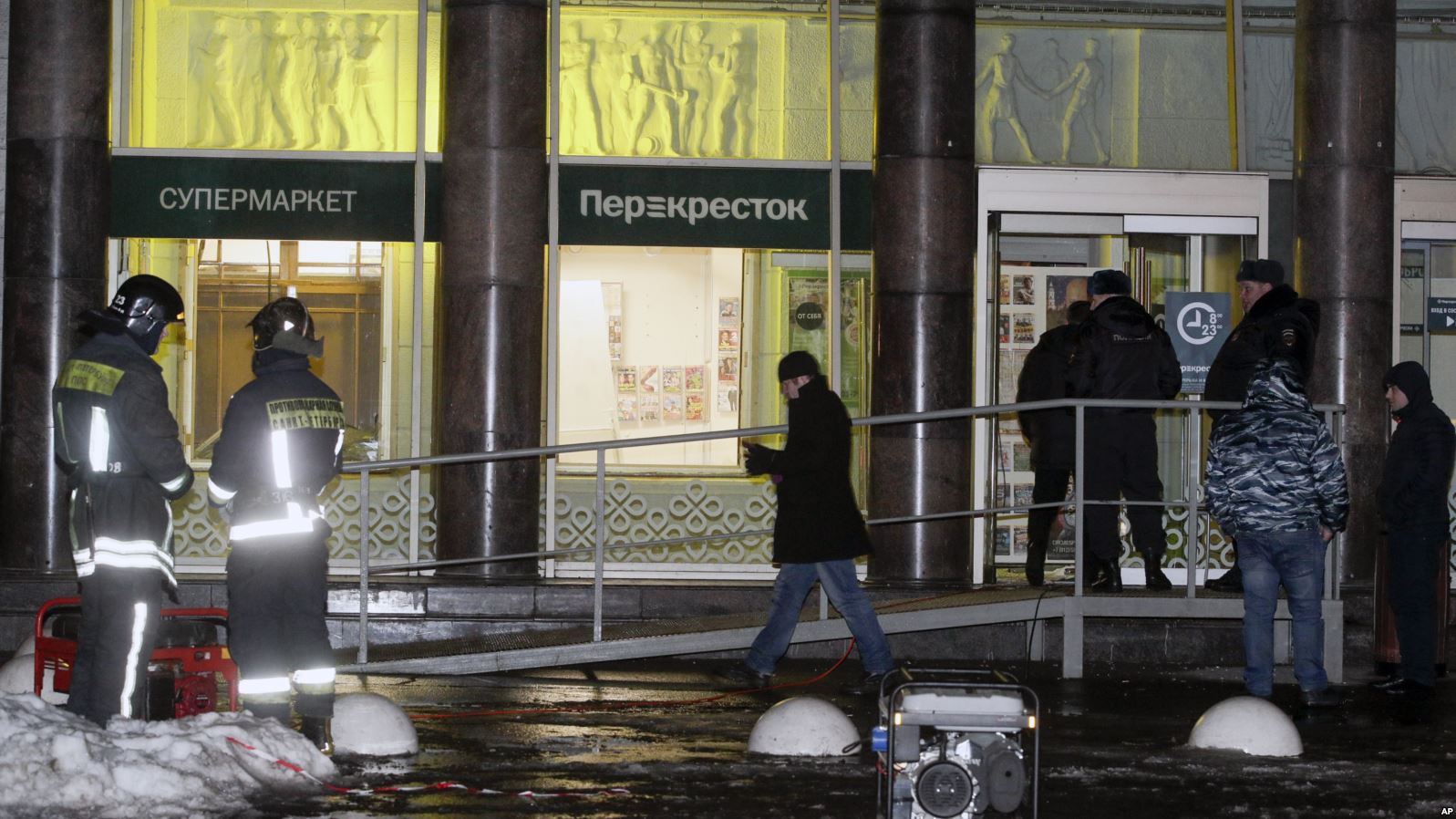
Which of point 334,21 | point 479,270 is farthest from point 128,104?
point 479,270

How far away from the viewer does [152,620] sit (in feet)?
23.0

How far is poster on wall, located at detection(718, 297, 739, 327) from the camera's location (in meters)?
13.6

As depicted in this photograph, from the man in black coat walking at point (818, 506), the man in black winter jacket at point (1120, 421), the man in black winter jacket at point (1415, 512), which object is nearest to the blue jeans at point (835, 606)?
the man in black coat walking at point (818, 506)

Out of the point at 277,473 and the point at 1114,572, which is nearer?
the point at 277,473

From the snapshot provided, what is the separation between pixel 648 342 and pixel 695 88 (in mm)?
1952

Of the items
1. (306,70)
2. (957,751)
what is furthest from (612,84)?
(957,751)

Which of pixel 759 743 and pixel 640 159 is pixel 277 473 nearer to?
pixel 759 743

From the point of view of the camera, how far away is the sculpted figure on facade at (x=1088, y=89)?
13.8 meters

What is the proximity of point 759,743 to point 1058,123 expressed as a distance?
24.6ft

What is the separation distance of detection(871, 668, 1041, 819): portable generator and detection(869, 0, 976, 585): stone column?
21.3ft

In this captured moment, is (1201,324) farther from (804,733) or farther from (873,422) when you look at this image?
(804,733)

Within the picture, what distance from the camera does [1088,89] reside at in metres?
13.8

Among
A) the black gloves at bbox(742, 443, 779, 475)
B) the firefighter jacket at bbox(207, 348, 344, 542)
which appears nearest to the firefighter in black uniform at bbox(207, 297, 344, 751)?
the firefighter jacket at bbox(207, 348, 344, 542)

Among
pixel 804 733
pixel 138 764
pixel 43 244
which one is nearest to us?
pixel 138 764
